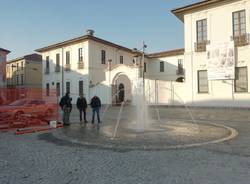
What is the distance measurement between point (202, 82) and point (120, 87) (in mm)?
12251

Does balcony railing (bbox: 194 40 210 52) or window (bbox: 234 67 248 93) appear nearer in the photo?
window (bbox: 234 67 248 93)

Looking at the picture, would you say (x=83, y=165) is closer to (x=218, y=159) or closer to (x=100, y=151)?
(x=100, y=151)

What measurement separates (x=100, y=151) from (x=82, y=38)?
98.6 feet

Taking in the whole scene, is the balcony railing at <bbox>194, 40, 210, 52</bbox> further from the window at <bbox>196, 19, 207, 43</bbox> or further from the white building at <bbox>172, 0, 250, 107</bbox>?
the window at <bbox>196, 19, 207, 43</bbox>

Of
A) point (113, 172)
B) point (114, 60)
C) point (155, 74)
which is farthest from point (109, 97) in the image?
point (113, 172)

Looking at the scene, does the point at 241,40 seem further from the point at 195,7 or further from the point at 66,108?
the point at 66,108

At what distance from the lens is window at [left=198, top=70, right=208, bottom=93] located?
25.4 m

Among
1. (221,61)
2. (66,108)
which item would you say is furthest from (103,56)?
(66,108)

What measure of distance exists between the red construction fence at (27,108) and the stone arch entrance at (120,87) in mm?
14000

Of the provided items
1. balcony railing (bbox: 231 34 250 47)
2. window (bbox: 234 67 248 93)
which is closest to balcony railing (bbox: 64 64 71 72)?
balcony railing (bbox: 231 34 250 47)

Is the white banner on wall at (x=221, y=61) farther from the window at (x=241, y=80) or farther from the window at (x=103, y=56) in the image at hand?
the window at (x=103, y=56)

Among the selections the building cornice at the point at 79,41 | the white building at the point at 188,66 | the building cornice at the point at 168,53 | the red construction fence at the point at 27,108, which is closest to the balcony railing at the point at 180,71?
the white building at the point at 188,66

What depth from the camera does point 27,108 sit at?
17.4m

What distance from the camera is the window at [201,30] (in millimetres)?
25500
